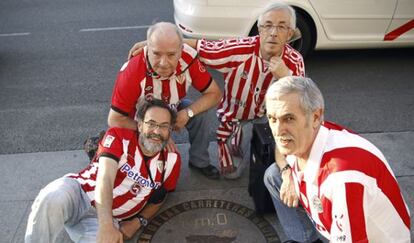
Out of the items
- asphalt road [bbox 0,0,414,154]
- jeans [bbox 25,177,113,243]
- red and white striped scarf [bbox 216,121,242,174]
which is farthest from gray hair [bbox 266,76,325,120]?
asphalt road [bbox 0,0,414,154]

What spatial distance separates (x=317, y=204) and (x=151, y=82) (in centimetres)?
151

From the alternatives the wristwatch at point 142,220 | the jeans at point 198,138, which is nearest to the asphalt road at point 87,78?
the jeans at point 198,138

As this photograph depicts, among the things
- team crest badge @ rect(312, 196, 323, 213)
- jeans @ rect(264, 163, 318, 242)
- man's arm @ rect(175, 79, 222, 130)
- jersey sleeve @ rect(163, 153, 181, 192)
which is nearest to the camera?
team crest badge @ rect(312, 196, 323, 213)

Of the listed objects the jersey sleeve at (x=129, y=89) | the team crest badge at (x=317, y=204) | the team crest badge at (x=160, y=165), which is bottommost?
the team crest badge at (x=160, y=165)

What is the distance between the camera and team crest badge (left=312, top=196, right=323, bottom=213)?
2.07 m

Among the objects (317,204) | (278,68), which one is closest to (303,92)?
(317,204)

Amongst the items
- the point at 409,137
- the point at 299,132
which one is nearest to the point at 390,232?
the point at 299,132

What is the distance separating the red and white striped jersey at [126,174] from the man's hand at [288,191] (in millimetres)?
848

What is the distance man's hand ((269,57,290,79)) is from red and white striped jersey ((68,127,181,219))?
97 cm

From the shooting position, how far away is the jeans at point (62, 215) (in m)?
2.58

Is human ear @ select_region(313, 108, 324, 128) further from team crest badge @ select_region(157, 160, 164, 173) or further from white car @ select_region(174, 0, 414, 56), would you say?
white car @ select_region(174, 0, 414, 56)

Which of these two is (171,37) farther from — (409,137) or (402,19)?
(402,19)

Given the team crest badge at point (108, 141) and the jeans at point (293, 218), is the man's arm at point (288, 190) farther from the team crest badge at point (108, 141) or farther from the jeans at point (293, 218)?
the team crest badge at point (108, 141)

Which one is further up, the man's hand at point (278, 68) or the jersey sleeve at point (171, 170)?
the man's hand at point (278, 68)
